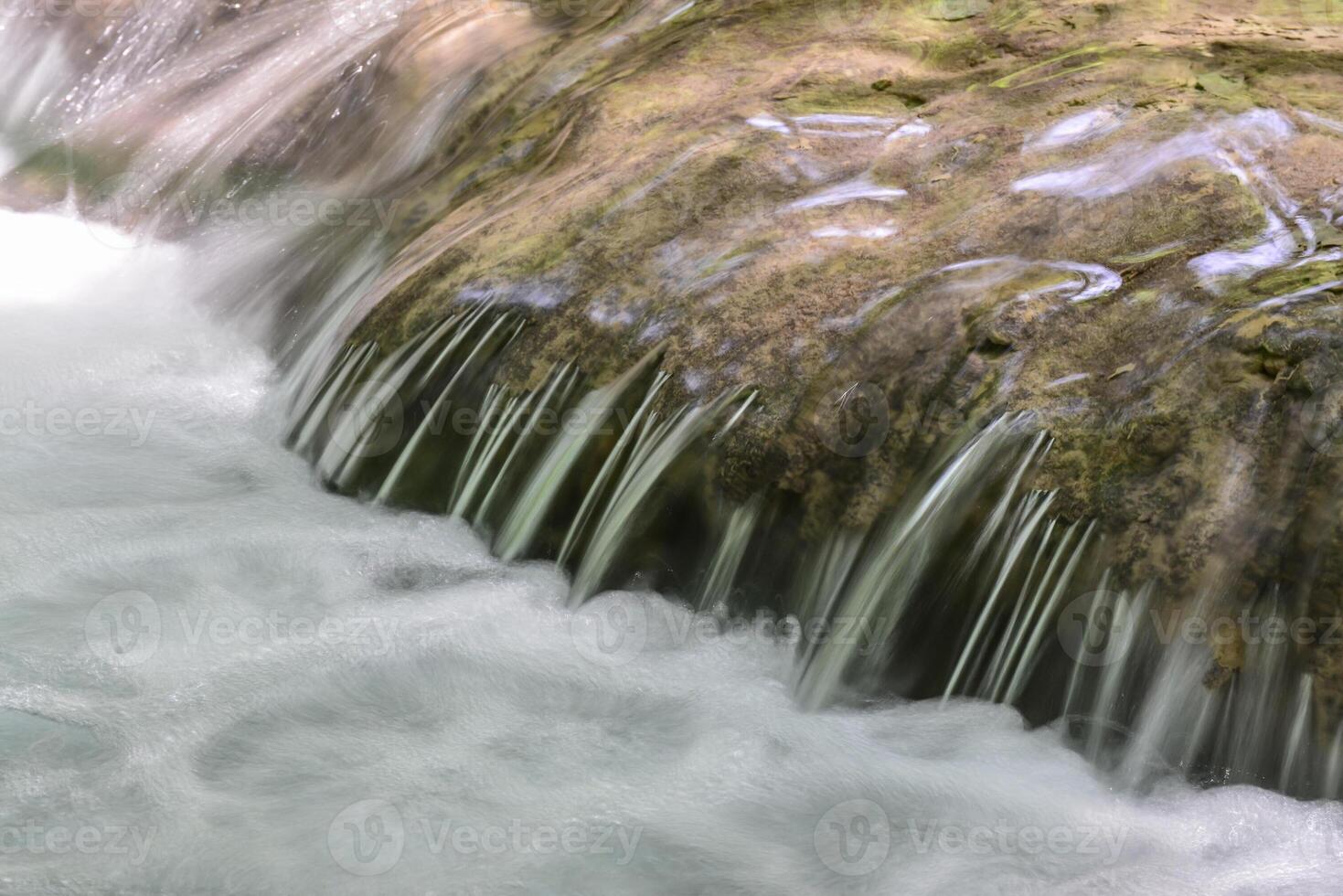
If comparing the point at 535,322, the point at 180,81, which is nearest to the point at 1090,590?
the point at 535,322

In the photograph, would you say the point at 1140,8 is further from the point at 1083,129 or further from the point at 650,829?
the point at 650,829
